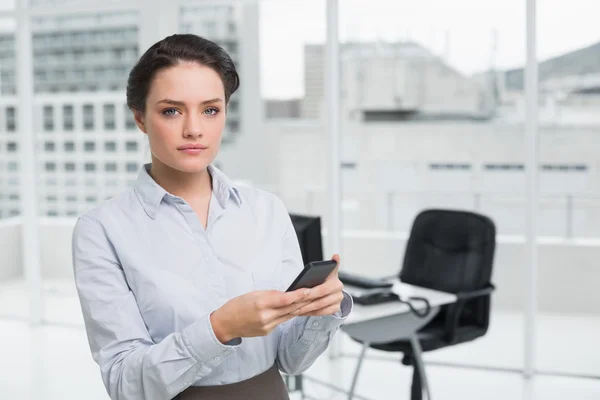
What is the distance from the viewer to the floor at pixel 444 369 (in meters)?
4.36

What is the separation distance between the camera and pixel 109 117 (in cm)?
604

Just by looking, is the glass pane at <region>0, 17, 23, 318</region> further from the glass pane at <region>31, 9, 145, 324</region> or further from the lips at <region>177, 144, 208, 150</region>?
the lips at <region>177, 144, 208, 150</region>

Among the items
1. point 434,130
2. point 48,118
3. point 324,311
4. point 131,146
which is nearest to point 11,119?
point 48,118

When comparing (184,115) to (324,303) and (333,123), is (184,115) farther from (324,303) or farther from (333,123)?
(333,123)

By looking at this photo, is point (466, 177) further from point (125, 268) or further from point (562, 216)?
point (125, 268)

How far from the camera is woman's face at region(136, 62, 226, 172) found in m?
1.26

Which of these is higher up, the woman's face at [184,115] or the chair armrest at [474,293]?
the woman's face at [184,115]

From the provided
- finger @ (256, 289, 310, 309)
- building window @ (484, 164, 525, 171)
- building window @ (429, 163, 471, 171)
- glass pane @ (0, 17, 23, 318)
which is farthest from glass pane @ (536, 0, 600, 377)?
glass pane @ (0, 17, 23, 318)

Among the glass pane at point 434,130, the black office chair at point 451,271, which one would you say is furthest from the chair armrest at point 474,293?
the glass pane at point 434,130

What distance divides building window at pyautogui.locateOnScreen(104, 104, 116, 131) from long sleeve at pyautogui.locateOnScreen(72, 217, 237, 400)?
488 centimetres

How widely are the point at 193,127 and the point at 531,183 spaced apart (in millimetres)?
3548

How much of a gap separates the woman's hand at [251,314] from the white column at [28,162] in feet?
17.0

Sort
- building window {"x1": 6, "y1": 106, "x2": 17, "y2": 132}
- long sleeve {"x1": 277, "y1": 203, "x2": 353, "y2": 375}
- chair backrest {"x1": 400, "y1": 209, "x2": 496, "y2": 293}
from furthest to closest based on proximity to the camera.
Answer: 1. building window {"x1": 6, "y1": 106, "x2": 17, "y2": 132}
2. chair backrest {"x1": 400, "y1": 209, "x2": 496, "y2": 293}
3. long sleeve {"x1": 277, "y1": 203, "x2": 353, "y2": 375}

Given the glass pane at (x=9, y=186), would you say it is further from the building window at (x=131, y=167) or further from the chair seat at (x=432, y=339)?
the chair seat at (x=432, y=339)
